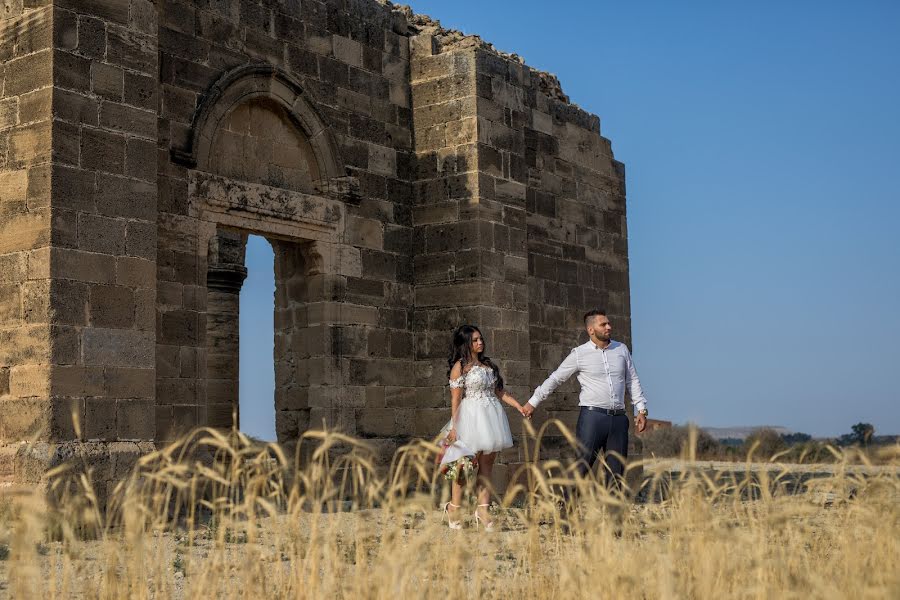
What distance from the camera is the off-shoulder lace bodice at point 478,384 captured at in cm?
864

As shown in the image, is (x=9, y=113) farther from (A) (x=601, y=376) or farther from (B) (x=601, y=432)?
(B) (x=601, y=432)

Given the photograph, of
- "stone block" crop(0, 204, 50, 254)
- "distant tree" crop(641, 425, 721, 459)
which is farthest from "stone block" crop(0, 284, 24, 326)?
→ "distant tree" crop(641, 425, 721, 459)

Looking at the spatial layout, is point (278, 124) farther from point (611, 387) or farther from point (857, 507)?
point (857, 507)

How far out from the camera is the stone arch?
31.9ft

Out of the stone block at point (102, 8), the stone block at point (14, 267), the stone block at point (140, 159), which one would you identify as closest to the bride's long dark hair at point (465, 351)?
the stone block at point (140, 159)

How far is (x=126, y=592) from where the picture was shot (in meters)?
4.61

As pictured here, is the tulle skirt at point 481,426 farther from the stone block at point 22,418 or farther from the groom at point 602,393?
the stone block at point 22,418

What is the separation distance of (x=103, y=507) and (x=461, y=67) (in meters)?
5.70

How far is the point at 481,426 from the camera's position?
8602 millimetres

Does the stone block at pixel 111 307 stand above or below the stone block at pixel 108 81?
below

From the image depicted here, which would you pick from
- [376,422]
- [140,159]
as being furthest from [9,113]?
[376,422]

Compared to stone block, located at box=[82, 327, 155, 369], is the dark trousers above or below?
below

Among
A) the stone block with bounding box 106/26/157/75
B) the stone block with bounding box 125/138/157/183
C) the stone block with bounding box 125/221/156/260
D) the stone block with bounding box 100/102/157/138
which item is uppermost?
the stone block with bounding box 106/26/157/75

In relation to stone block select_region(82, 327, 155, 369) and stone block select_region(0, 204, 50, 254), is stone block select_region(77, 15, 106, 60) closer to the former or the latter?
stone block select_region(0, 204, 50, 254)
